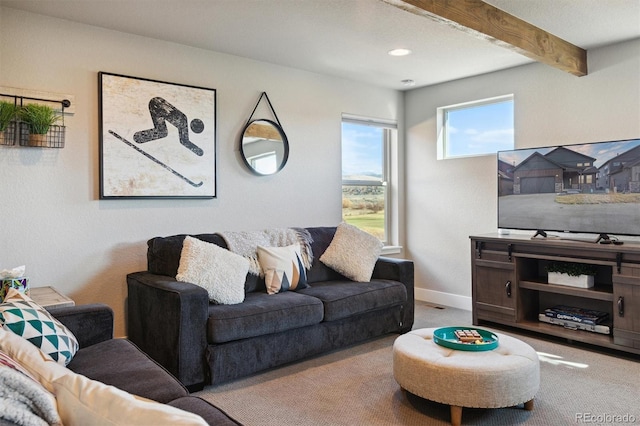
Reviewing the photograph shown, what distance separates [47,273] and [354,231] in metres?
2.44

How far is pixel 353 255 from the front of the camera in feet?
13.3

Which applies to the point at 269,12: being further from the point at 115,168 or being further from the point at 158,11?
the point at 115,168

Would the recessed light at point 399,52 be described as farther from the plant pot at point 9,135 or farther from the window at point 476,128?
the plant pot at point 9,135

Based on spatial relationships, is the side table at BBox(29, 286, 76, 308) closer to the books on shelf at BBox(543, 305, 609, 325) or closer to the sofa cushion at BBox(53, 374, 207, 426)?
the sofa cushion at BBox(53, 374, 207, 426)

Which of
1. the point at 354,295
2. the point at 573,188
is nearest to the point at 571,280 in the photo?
the point at 573,188

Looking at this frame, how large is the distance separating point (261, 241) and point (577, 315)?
2.60m

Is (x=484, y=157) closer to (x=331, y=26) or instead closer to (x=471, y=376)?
(x=331, y=26)

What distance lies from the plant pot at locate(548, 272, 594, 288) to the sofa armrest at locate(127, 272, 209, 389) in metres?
2.78

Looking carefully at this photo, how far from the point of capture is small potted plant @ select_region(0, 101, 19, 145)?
293 cm

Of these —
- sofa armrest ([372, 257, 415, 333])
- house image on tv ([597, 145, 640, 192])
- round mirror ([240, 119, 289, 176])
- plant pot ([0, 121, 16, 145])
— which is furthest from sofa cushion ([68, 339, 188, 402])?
house image on tv ([597, 145, 640, 192])

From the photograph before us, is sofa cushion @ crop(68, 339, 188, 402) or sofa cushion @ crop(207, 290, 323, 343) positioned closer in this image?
sofa cushion @ crop(68, 339, 188, 402)

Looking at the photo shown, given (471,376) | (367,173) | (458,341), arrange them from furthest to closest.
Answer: (367,173)
(458,341)
(471,376)

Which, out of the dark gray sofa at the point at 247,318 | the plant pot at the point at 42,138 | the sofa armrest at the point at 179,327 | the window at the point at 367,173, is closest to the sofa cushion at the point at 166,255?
the dark gray sofa at the point at 247,318

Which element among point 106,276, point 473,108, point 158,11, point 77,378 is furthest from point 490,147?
point 77,378
